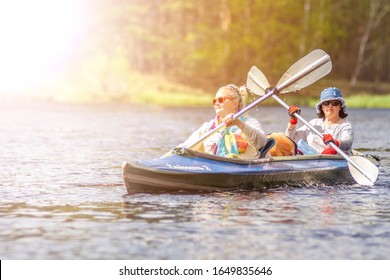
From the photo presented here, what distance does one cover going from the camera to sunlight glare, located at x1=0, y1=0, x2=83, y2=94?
44.7m

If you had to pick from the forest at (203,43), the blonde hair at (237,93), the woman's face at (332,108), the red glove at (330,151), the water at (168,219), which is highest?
the forest at (203,43)

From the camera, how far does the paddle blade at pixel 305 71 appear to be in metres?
11.8

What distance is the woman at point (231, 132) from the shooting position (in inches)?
405

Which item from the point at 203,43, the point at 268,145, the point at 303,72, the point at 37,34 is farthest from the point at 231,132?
the point at 37,34

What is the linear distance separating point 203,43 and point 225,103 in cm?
3401

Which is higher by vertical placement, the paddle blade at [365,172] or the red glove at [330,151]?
the red glove at [330,151]

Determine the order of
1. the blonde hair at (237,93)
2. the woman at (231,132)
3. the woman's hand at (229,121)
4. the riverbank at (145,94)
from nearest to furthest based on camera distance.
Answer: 1. the woman's hand at (229,121)
2. the woman at (231,132)
3. the blonde hair at (237,93)
4. the riverbank at (145,94)

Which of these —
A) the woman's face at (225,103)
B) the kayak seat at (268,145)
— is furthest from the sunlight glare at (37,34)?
the woman's face at (225,103)

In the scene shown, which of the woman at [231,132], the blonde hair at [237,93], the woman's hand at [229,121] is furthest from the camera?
the blonde hair at [237,93]

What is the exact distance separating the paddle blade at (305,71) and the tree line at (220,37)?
30712 millimetres

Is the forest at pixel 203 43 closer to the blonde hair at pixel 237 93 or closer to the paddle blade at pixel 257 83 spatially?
the paddle blade at pixel 257 83

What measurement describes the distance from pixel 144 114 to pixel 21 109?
5.51 meters

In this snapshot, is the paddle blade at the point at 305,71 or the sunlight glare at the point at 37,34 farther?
the sunlight glare at the point at 37,34

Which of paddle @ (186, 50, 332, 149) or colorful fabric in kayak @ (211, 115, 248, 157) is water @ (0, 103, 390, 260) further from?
paddle @ (186, 50, 332, 149)
